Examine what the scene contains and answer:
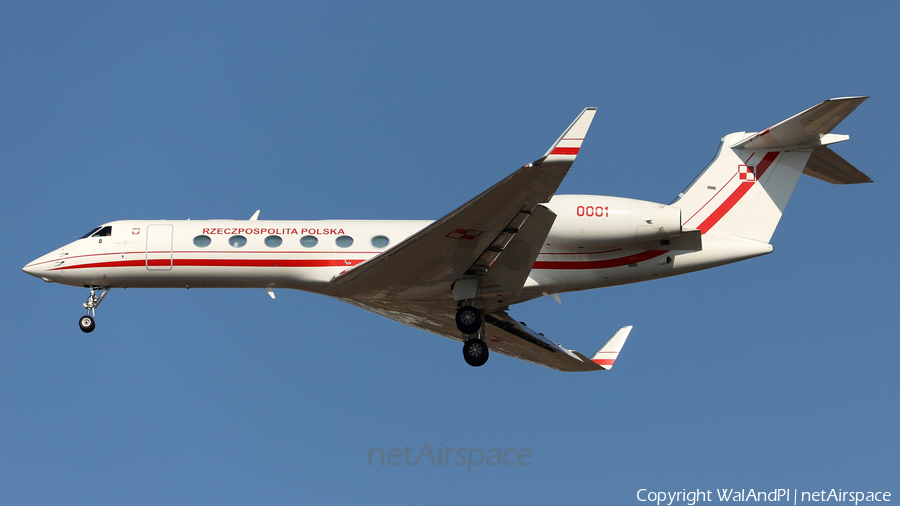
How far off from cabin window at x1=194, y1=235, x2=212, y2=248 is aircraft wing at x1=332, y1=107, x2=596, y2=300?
10.0 ft

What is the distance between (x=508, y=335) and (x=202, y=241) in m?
7.17

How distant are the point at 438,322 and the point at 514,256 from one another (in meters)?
4.17

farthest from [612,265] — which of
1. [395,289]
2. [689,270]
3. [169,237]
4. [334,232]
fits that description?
[169,237]

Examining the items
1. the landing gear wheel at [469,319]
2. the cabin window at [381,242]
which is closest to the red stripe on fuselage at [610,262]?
the landing gear wheel at [469,319]

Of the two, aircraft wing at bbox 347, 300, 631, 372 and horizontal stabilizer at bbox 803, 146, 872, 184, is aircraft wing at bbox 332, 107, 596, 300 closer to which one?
aircraft wing at bbox 347, 300, 631, 372

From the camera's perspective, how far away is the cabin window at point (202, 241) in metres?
18.8

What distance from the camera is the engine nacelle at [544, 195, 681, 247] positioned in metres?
16.3

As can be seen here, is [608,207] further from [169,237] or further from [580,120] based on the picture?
[169,237]

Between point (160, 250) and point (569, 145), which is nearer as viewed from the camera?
point (569, 145)

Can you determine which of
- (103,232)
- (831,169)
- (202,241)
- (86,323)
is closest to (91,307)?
(86,323)

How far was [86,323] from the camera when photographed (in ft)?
63.7

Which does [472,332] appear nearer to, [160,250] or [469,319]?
[469,319]

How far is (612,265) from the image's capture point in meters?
17.7

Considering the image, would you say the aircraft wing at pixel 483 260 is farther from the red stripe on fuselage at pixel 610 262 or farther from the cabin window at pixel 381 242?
the red stripe on fuselage at pixel 610 262
